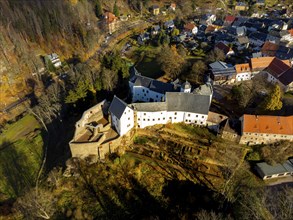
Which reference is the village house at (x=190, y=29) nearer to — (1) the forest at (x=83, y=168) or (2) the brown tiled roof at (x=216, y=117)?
(1) the forest at (x=83, y=168)

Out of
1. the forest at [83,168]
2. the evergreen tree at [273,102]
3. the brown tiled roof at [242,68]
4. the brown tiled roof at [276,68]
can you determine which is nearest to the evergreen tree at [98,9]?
the forest at [83,168]

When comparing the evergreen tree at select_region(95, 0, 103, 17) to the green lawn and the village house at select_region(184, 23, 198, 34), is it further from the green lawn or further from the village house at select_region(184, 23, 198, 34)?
the green lawn

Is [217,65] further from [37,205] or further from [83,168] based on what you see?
[37,205]

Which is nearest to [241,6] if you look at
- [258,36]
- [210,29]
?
[210,29]

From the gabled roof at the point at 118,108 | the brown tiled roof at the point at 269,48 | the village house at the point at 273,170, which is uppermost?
the gabled roof at the point at 118,108

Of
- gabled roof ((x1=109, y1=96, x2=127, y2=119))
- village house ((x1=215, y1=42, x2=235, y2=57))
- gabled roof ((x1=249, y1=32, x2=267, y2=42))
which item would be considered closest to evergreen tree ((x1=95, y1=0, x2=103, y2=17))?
village house ((x1=215, y1=42, x2=235, y2=57))

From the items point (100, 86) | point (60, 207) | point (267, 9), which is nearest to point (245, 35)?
point (267, 9)

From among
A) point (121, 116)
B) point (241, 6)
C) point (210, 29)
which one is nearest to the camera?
point (121, 116)
